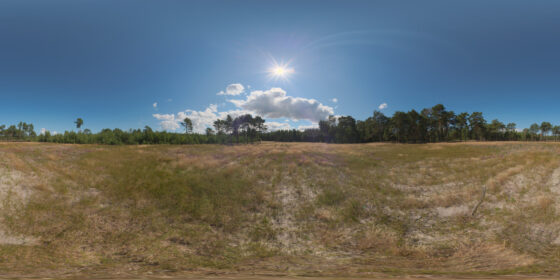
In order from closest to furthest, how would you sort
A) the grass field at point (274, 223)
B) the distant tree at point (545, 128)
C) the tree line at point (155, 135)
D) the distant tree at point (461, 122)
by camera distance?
the grass field at point (274, 223)
the tree line at point (155, 135)
the distant tree at point (461, 122)
the distant tree at point (545, 128)

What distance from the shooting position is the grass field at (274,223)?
714 cm

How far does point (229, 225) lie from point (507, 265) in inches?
414

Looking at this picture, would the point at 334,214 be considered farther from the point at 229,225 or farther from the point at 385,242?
the point at 229,225

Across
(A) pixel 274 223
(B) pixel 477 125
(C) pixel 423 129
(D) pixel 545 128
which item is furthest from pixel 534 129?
(A) pixel 274 223

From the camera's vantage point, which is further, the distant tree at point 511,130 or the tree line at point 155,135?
the distant tree at point 511,130

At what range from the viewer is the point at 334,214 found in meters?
12.1

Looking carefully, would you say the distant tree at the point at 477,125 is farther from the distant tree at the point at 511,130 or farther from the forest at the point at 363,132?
the distant tree at the point at 511,130

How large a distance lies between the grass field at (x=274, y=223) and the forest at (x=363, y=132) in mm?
73339

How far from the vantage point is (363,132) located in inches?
4353

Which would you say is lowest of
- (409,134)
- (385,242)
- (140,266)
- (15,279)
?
(385,242)

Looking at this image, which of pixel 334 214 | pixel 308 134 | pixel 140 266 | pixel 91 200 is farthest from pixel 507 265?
pixel 308 134

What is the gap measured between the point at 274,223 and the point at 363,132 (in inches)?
4293

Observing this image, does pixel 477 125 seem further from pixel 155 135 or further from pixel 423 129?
pixel 155 135

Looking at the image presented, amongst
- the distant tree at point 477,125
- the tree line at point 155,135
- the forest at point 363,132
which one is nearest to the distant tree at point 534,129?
the forest at point 363,132
